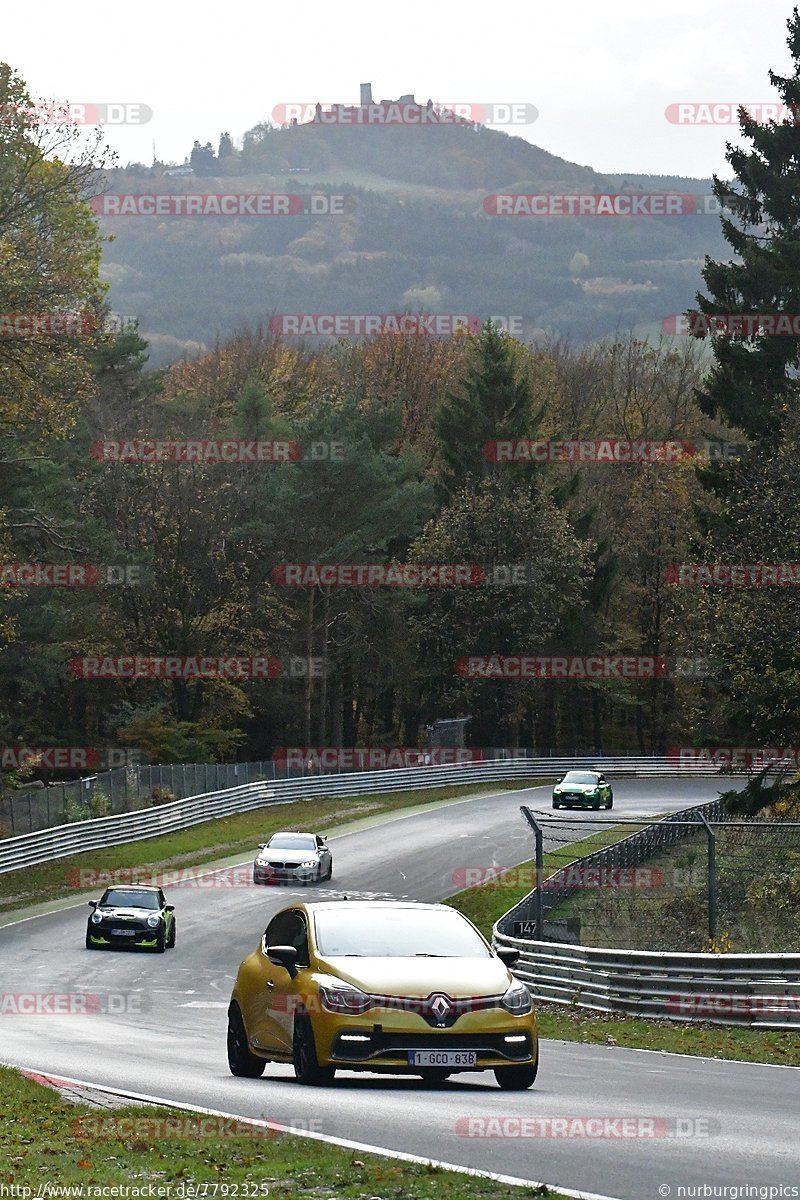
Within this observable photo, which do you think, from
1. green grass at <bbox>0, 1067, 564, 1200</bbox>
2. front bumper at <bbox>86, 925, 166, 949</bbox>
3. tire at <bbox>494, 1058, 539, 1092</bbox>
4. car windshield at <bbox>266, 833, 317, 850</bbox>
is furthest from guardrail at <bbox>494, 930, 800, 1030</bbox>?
car windshield at <bbox>266, 833, 317, 850</bbox>

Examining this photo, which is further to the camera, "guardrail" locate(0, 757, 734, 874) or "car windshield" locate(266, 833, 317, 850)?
"guardrail" locate(0, 757, 734, 874)

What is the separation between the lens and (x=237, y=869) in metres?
46.4

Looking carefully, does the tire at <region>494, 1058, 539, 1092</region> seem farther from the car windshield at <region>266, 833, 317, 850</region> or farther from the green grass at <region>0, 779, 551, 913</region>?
the car windshield at <region>266, 833, 317, 850</region>

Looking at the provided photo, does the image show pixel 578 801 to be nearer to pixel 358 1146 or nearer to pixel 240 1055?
pixel 240 1055

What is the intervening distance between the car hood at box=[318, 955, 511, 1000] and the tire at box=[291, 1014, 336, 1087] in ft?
1.47

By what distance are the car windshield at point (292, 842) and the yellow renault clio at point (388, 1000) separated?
29.8 m

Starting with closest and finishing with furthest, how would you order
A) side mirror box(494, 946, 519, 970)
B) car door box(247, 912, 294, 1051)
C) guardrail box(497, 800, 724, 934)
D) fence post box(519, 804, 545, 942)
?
car door box(247, 912, 294, 1051), side mirror box(494, 946, 519, 970), fence post box(519, 804, 545, 942), guardrail box(497, 800, 724, 934)

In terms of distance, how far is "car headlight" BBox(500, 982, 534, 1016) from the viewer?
12227 millimetres

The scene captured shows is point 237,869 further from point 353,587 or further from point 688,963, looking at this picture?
point 353,587

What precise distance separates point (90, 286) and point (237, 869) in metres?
17.6

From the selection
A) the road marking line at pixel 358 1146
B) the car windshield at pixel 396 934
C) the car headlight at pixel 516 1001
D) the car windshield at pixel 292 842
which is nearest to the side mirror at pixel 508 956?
the car windshield at pixel 396 934

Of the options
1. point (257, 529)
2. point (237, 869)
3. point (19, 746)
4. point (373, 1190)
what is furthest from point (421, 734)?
point (373, 1190)

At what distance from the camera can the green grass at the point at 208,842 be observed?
43.1 meters

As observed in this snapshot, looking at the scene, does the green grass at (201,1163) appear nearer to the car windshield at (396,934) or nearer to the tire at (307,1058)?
the tire at (307,1058)
